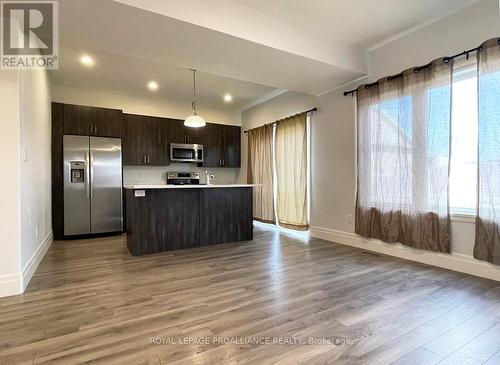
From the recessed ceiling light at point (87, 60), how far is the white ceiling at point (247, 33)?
9 centimetres

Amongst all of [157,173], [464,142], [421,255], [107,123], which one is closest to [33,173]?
[107,123]

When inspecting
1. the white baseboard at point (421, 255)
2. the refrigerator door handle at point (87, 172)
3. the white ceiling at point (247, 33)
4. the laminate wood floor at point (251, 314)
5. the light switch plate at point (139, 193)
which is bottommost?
the laminate wood floor at point (251, 314)

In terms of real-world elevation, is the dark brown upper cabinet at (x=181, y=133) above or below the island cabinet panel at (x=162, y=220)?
above

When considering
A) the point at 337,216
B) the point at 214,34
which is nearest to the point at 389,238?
the point at 337,216

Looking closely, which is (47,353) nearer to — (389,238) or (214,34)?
(214,34)

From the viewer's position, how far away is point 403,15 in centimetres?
305

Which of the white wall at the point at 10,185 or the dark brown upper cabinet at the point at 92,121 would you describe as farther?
the dark brown upper cabinet at the point at 92,121

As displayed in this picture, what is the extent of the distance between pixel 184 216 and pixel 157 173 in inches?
102

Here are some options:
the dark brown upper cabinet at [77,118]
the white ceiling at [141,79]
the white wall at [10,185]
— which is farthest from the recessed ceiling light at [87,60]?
the white wall at [10,185]

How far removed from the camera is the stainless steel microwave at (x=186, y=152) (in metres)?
6.05

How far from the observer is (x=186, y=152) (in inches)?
245

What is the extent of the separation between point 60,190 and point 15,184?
2572 mm

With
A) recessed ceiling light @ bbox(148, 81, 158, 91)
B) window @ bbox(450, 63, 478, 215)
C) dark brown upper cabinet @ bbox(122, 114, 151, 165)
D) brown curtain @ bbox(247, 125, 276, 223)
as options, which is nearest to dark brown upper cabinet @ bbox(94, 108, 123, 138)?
dark brown upper cabinet @ bbox(122, 114, 151, 165)

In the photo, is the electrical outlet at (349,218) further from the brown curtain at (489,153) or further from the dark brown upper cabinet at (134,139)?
the dark brown upper cabinet at (134,139)
